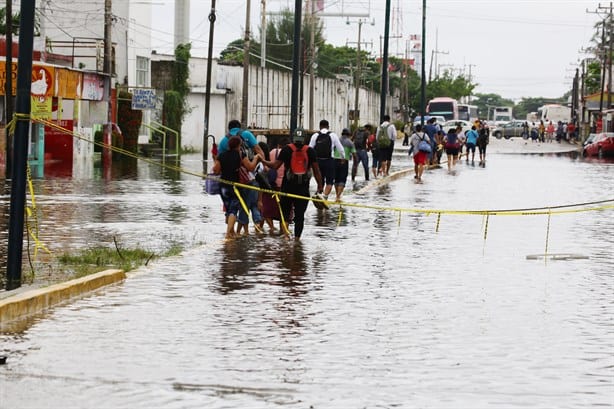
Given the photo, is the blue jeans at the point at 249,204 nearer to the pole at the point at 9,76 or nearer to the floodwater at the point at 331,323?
the floodwater at the point at 331,323

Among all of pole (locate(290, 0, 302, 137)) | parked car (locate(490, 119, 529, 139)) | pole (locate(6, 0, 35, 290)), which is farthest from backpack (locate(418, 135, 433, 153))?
parked car (locate(490, 119, 529, 139))

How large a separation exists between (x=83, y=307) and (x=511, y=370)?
449cm

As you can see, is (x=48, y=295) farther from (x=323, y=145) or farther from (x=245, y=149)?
(x=323, y=145)

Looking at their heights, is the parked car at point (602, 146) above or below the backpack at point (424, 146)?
below

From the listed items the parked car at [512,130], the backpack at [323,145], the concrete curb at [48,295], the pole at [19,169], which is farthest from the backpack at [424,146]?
the parked car at [512,130]

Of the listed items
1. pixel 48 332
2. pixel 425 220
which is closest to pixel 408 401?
pixel 48 332

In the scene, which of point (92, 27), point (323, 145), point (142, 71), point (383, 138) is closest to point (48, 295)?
point (323, 145)

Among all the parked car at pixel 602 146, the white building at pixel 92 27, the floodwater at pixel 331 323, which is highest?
the white building at pixel 92 27

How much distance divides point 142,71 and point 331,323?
57.9m

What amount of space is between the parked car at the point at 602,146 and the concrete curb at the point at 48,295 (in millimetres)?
59279

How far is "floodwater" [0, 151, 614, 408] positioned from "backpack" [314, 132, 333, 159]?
436 cm

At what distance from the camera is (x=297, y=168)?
66.1 feet

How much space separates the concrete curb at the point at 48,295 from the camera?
1160cm

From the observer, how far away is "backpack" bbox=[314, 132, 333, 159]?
89.5ft
